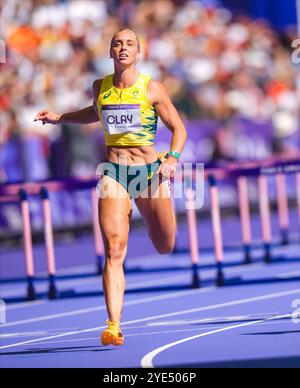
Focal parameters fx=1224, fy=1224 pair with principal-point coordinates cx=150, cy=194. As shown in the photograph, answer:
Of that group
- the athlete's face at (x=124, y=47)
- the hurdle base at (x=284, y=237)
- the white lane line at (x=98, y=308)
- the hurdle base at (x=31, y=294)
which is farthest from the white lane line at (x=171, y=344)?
the hurdle base at (x=284, y=237)

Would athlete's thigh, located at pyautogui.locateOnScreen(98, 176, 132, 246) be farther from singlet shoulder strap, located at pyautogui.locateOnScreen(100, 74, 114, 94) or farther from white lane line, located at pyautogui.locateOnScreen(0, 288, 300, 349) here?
white lane line, located at pyautogui.locateOnScreen(0, 288, 300, 349)

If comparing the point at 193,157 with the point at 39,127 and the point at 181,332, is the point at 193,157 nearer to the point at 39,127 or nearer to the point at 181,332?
the point at 39,127

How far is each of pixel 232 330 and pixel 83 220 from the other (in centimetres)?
1221

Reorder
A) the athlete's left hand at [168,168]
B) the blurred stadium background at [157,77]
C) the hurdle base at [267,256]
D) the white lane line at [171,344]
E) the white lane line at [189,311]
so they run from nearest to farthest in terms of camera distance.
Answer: the white lane line at [171,344], the athlete's left hand at [168,168], the white lane line at [189,311], the hurdle base at [267,256], the blurred stadium background at [157,77]

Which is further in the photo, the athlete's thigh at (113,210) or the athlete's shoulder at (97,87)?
the athlete's shoulder at (97,87)

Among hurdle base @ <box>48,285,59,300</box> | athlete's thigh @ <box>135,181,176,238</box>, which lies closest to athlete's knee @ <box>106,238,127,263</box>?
athlete's thigh @ <box>135,181,176,238</box>

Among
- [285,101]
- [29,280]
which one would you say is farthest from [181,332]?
[285,101]

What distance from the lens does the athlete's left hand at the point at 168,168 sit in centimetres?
874

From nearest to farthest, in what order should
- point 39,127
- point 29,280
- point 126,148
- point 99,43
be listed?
point 126,148
point 29,280
point 39,127
point 99,43

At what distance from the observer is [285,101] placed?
29.3 metres

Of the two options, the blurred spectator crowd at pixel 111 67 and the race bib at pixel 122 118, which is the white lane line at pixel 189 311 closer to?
the race bib at pixel 122 118

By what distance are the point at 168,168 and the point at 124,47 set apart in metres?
0.97

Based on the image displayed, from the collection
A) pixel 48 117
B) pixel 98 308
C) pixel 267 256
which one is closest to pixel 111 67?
pixel 267 256

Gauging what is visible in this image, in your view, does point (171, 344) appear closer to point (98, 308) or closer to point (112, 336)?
point (112, 336)
